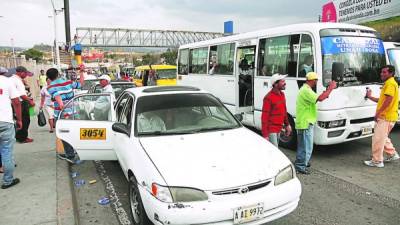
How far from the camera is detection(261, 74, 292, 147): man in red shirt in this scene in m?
5.11

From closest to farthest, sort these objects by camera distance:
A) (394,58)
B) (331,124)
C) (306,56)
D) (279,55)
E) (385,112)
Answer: (385,112)
(331,124)
(306,56)
(279,55)
(394,58)

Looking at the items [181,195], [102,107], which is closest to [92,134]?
[102,107]

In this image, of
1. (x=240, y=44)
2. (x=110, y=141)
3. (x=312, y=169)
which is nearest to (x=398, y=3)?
(x=240, y=44)

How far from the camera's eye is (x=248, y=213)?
3154 millimetres

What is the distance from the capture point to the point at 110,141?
5.41 m

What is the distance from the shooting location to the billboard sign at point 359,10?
17.3m

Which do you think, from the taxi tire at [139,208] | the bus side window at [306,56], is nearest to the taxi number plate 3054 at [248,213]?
the taxi tire at [139,208]

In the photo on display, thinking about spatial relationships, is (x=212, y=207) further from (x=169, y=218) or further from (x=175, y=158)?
(x=175, y=158)

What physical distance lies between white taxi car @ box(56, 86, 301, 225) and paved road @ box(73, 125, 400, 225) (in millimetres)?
582

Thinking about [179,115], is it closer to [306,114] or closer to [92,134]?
[92,134]

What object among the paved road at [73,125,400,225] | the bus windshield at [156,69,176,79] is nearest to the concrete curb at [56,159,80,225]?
the paved road at [73,125,400,225]

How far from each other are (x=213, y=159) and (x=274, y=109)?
201cm

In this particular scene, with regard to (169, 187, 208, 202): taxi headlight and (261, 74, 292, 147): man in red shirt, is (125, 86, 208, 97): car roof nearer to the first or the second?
(261, 74, 292, 147): man in red shirt

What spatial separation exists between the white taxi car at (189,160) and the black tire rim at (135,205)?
0.01m
